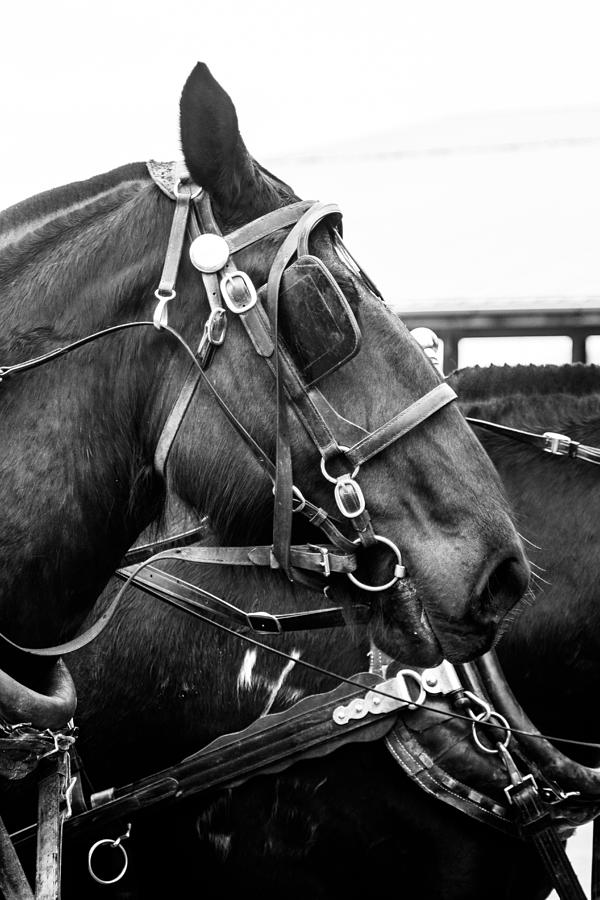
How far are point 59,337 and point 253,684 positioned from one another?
1044mm

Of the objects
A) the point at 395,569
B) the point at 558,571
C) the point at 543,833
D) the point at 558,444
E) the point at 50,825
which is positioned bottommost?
the point at 543,833

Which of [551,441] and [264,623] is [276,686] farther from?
[551,441]

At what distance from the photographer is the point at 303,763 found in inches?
94.0

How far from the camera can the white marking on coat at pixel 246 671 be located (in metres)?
2.46

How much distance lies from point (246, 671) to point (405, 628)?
0.81 meters

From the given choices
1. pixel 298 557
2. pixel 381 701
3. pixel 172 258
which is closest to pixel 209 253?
pixel 172 258

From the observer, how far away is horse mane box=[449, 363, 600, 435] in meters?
2.70

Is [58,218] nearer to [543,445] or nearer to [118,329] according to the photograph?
[118,329]

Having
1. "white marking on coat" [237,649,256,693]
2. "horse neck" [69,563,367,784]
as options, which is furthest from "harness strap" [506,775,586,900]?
"white marking on coat" [237,649,256,693]

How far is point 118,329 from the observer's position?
174cm

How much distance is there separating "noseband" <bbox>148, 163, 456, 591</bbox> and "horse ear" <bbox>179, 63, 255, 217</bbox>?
0.07m

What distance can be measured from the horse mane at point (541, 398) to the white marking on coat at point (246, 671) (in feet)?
2.67

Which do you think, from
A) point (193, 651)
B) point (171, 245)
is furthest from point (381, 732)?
point (171, 245)

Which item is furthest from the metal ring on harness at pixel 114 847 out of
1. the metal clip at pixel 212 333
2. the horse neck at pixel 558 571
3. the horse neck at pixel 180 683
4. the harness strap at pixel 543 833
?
the metal clip at pixel 212 333
